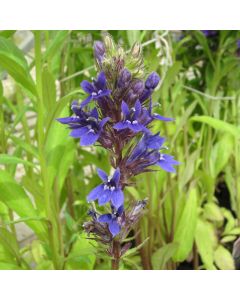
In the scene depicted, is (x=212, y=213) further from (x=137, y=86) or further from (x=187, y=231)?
(x=137, y=86)

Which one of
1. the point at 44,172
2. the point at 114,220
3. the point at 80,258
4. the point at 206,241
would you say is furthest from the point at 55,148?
the point at 206,241

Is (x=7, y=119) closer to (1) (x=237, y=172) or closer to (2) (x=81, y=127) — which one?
(1) (x=237, y=172)

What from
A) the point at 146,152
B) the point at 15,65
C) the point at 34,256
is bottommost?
the point at 34,256

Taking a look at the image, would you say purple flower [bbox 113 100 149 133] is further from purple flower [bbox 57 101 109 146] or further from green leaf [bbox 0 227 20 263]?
green leaf [bbox 0 227 20 263]

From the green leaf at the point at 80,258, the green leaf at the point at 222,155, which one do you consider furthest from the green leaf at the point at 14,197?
the green leaf at the point at 222,155

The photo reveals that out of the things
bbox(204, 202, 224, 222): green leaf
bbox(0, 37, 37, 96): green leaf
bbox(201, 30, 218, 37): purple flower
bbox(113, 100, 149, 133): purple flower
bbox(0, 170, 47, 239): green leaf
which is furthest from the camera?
bbox(201, 30, 218, 37): purple flower

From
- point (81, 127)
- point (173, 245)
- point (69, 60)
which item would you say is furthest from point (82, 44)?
point (81, 127)

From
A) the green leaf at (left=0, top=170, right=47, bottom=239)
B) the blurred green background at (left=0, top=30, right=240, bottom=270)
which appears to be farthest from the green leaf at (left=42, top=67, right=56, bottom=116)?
the green leaf at (left=0, top=170, right=47, bottom=239)
